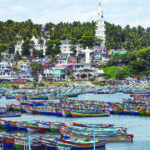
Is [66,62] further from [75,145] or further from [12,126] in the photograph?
[75,145]

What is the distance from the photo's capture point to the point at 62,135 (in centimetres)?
6009

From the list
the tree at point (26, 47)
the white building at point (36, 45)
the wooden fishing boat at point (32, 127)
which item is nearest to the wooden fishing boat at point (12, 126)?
the wooden fishing boat at point (32, 127)

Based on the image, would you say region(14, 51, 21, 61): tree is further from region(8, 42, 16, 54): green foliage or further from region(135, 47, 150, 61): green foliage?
region(135, 47, 150, 61): green foliage

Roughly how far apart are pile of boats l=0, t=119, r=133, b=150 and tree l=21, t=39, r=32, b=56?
111798mm

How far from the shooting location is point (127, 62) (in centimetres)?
16488

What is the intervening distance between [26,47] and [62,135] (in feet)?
404

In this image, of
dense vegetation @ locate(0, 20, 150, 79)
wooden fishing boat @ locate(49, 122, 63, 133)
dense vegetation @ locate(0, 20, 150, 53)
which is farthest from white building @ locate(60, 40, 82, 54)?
wooden fishing boat @ locate(49, 122, 63, 133)

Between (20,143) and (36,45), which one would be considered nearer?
(20,143)

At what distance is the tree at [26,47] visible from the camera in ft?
594

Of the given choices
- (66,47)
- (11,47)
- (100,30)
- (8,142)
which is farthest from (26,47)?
(8,142)

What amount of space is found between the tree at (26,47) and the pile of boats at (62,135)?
11180cm

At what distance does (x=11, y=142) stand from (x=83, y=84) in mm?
97472

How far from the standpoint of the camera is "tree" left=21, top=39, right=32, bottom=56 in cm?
18112

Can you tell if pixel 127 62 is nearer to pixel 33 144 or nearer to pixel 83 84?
pixel 83 84
